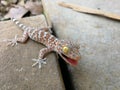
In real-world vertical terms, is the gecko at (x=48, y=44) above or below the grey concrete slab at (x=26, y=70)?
above

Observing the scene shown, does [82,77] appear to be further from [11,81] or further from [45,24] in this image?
[45,24]

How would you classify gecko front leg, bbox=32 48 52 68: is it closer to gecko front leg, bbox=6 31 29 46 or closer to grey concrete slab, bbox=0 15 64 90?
grey concrete slab, bbox=0 15 64 90

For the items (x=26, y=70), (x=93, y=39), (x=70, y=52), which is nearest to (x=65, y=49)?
(x=70, y=52)

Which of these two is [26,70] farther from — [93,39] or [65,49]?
[93,39]

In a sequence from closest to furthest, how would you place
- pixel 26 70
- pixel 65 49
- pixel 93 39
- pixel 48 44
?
pixel 26 70 < pixel 65 49 < pixel 48 44 < pixel 93 39

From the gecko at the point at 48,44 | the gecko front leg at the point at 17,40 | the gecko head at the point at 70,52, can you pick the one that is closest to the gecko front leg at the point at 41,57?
the gecko at the point at 48,44

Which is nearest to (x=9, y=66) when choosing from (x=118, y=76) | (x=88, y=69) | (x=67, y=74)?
(x=67, y=74)

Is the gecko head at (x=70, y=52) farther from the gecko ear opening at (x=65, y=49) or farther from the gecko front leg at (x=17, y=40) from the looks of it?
the gecko front leg at (x=17, y=40)
